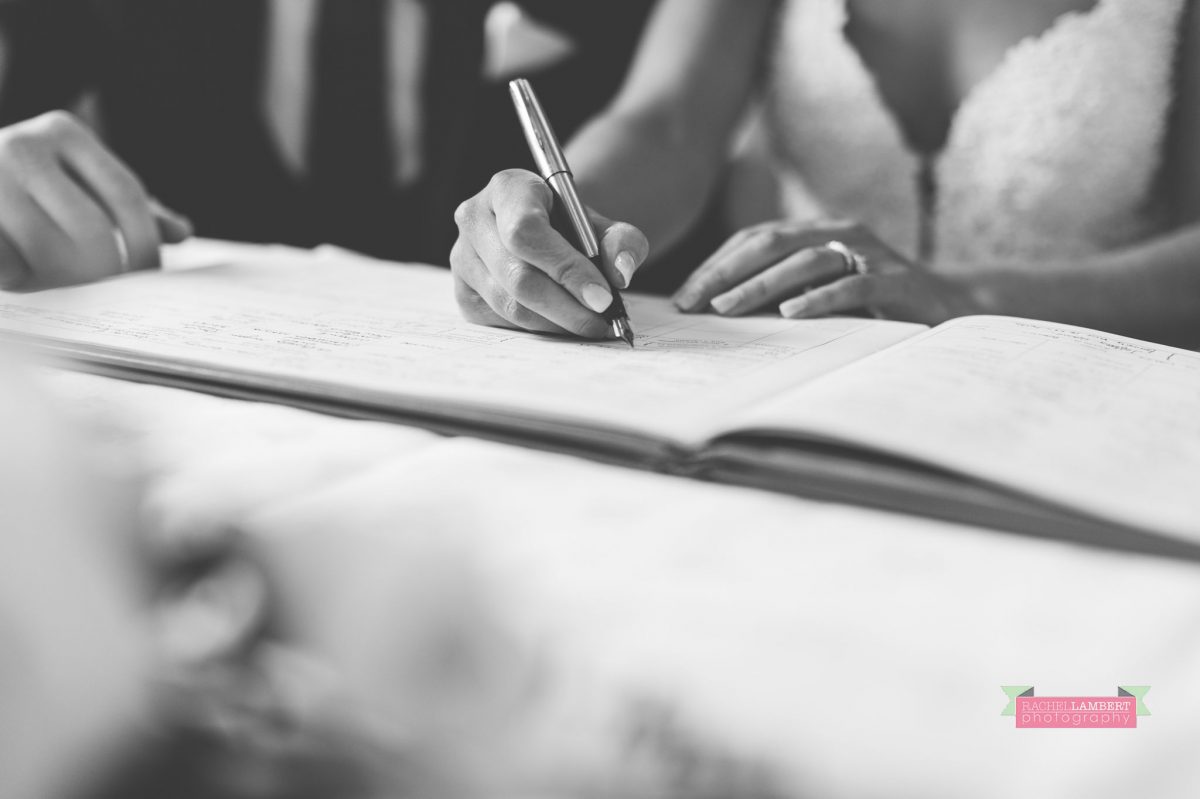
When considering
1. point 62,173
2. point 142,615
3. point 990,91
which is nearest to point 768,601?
point 142,615

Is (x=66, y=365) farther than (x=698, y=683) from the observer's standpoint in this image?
Yes

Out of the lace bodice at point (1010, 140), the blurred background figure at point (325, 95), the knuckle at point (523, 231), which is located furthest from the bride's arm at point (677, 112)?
the knuckle at point (523, 231)

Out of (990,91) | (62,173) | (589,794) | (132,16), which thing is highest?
(132,16)

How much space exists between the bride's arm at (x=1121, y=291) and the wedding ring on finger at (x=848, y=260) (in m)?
0.12

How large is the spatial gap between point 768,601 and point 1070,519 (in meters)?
0.09

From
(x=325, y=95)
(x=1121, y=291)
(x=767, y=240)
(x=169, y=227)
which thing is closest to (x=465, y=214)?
(x=767, y=240)

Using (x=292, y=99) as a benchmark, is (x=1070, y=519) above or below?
below

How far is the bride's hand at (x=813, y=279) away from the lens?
512 mm

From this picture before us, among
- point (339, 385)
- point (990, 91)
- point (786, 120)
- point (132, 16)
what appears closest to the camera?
point (339, 385)

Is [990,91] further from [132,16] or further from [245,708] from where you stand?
[132,16]

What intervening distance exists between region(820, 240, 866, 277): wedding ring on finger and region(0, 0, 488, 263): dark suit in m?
0.84

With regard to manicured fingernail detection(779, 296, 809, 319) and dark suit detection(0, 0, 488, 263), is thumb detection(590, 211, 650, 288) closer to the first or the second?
manicured fingernail detection(779, 296, 809, 319)

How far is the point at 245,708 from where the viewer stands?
0.67 feet

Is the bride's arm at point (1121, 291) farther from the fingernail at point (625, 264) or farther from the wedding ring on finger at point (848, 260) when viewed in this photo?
the fingernail at point (625, 264)
